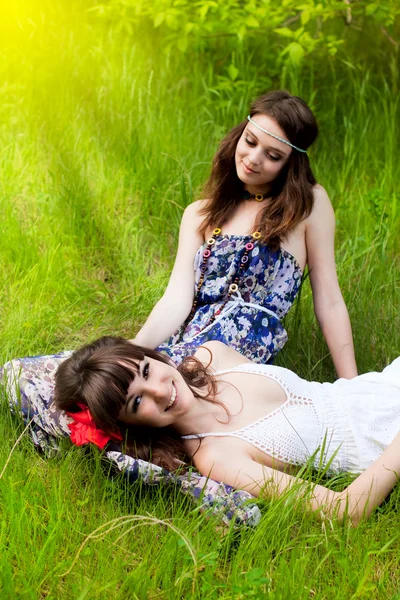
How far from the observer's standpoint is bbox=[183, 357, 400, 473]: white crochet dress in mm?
2643

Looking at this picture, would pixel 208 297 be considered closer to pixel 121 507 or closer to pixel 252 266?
pixel 252 266

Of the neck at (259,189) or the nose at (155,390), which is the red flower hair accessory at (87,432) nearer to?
the nose at (155,390)

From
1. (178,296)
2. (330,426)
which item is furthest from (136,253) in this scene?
(330,426)

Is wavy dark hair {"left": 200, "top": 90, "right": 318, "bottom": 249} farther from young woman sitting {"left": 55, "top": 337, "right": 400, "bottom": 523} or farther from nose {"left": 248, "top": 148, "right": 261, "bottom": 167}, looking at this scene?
young woman sitting {"left": 55, "top": 337, "right": 400, "bottom": 523}

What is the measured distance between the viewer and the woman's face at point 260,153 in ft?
10.2

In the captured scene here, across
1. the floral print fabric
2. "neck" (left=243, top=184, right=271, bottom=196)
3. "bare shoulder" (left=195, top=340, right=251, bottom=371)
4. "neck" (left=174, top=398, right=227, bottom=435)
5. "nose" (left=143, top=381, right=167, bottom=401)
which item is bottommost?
the floral print fabric

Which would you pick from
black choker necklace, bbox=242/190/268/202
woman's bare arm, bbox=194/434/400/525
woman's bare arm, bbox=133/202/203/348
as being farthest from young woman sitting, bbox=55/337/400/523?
black choker necklace, bbox=242/190/268/202

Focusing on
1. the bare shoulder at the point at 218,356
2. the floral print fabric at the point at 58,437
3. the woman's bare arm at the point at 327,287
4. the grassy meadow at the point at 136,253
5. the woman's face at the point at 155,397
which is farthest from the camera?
the woman's bare arm at the point at 327,287

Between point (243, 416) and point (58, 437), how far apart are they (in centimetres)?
68

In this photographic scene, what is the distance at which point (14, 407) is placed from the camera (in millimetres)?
2896

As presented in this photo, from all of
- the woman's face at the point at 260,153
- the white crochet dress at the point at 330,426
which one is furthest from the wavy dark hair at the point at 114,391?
the woman's face at the point at 260,153

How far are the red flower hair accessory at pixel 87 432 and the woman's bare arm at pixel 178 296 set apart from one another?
59 centimetres

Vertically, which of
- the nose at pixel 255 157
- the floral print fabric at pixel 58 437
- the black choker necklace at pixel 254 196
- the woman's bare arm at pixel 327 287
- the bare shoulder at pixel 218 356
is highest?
the nose at pixel 255 157

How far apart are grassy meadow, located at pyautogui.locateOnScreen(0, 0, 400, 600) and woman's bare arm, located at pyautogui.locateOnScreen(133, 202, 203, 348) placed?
21.3 inches
